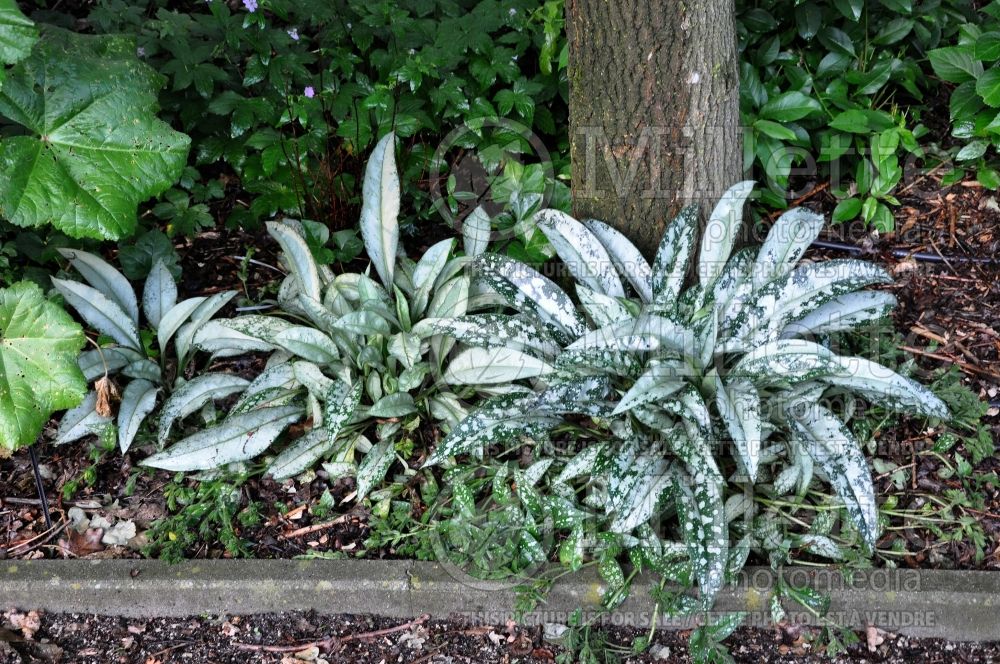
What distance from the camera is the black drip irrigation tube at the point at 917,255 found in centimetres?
315

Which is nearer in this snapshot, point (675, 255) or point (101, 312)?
point (675, 255)

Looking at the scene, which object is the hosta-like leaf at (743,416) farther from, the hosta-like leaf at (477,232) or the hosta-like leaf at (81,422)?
the hosta-like leaf at (81,422)

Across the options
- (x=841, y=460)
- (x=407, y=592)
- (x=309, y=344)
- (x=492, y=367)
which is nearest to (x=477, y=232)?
(x=492, y=367)

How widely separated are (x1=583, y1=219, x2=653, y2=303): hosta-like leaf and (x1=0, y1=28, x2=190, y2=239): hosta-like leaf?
1231 millimetres

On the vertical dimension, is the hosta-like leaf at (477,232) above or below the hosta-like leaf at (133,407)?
above

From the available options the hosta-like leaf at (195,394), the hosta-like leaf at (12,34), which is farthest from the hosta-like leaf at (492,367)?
the hosta-like leaf at (12,34)

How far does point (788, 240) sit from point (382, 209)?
1249 millimetres

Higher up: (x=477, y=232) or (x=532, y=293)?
(x=477, y=232)

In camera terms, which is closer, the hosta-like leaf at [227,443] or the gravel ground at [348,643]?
the gravel ground at [348,643]

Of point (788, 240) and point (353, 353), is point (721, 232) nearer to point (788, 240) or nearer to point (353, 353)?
point (788, 240)

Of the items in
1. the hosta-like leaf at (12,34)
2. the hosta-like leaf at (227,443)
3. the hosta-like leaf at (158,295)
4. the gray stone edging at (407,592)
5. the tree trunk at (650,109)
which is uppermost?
Result: the hosta-like leaf at (12,34)

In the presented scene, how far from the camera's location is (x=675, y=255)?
2682mm

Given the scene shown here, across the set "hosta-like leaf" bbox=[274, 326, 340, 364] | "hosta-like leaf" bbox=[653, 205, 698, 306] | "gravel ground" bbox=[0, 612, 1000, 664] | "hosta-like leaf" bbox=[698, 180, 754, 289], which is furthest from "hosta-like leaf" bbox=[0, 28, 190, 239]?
"hosta-like leaf" bbox=[698, 180, 754, 289]

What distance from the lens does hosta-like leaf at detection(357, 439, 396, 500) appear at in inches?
102
